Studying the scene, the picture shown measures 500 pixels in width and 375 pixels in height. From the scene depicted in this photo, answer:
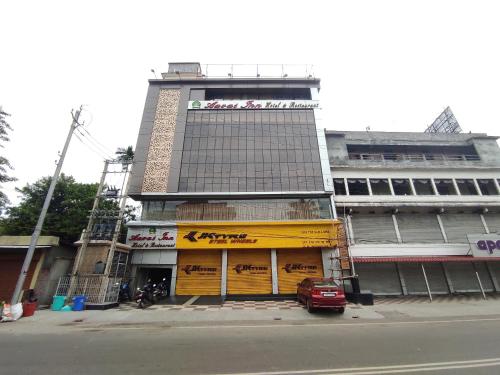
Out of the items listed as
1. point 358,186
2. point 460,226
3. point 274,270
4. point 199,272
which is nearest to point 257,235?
point 274,270

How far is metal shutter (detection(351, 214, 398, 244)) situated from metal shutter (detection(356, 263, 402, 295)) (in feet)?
6.93

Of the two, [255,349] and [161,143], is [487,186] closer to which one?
[255,349]

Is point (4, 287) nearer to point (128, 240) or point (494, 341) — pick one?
point (128, 240)

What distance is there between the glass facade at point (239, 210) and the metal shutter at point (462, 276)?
11135mm

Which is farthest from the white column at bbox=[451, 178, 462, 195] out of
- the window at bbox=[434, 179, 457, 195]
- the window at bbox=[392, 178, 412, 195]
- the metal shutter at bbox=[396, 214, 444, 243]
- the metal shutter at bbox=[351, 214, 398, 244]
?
the metal shutter at bbox=[351, 214, 398, 244]

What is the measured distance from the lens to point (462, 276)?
19297 mm

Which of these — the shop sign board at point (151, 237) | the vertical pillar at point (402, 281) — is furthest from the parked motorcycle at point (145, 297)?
the vertical pillar at point (402, 281)

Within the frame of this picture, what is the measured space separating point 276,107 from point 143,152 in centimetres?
1510

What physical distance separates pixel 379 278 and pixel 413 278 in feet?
9.58

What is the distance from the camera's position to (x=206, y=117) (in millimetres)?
25000

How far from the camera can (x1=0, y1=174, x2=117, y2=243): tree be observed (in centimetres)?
2184

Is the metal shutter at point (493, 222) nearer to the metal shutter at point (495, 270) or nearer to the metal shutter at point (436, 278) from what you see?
the metal shutter at point (495, 270)

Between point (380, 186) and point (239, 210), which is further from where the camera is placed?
point (380, 186)

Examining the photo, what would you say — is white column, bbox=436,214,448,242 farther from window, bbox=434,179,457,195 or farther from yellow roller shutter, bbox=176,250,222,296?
yellow roller shutter, bbox=176,250,222,296
